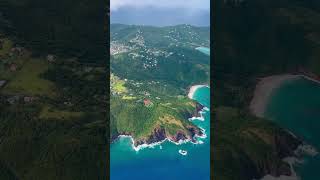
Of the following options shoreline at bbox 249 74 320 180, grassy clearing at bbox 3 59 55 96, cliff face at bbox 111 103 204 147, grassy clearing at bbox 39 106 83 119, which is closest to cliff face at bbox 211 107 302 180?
shoreline at bbox 249 74 320 180

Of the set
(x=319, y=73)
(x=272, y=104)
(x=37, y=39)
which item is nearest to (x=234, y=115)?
(x=272, y=104)

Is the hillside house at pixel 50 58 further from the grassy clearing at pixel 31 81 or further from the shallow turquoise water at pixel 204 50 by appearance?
the shallow turquoise water at pixel 204 50

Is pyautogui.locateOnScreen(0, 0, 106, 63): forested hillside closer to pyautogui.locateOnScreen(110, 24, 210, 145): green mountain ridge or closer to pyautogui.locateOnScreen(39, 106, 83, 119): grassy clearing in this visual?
pyautogui.locateOnScreen(39, 106, 83, 119): grassy clearing

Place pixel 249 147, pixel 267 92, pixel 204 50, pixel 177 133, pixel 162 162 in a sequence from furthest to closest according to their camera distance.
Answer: pixel 204 50
pixel 177 133
pixel 162 162
pixel 267 92
pixel 249 147

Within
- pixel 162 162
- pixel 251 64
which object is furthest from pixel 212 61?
pixel 162 162

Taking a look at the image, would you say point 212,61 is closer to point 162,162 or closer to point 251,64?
point 251,64

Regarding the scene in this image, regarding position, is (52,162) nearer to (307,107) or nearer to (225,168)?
(225,168)
